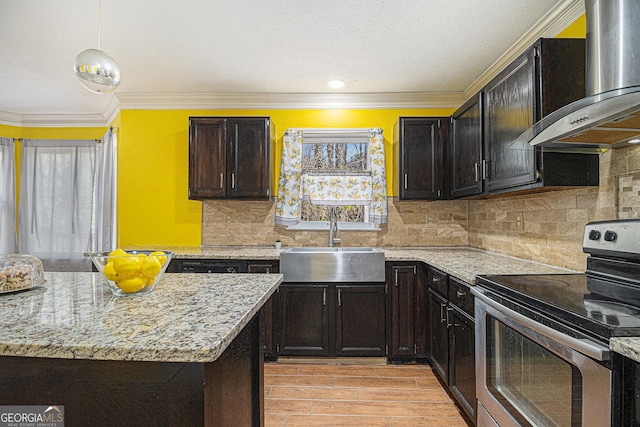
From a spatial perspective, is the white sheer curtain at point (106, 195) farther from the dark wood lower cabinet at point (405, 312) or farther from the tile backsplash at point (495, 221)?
the dark wood lower cabinet at point (405, 312)

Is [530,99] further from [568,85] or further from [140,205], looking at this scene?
[140,205]

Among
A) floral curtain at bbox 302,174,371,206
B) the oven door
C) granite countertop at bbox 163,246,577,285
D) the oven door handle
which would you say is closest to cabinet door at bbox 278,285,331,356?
granite countertop at bbox 163,246,577,285

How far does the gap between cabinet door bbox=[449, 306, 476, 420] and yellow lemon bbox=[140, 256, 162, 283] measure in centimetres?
168

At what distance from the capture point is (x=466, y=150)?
303 centimetres

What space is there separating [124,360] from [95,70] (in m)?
1.43

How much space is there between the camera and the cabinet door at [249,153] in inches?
139

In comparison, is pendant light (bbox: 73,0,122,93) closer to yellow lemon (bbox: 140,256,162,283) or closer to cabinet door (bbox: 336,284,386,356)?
yellow lemon (bbox: 140,256,162,283)

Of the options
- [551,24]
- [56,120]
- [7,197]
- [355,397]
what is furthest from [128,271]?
[7,197]

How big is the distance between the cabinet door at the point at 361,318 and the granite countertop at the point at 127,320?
5.45 feet

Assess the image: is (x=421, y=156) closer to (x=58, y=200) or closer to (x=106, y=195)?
(x=106, y=195)

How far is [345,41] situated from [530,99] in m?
1.32

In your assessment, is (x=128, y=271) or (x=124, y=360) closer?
(x=124, y=360)

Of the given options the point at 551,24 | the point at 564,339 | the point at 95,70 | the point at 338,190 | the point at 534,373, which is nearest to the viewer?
the point at 564,339

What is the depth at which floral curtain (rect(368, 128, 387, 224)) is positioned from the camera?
12.4ft
